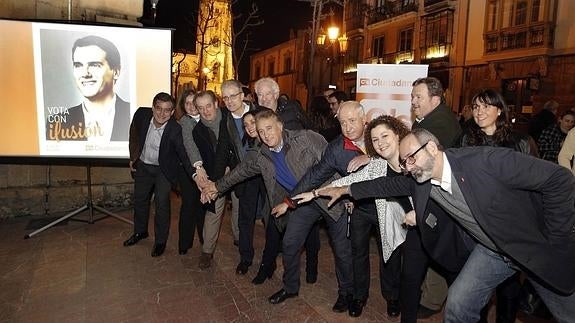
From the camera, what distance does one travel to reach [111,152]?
236 inches

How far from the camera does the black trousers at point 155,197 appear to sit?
5.23 metres

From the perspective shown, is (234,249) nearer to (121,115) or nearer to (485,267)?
(121,115)

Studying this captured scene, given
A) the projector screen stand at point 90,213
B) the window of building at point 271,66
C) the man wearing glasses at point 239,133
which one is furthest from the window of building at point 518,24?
the window of building at point 271,66

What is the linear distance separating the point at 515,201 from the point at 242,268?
3.12 meters

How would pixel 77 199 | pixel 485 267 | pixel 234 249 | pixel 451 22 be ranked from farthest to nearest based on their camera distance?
pixel 451 22 → pixel 77 199 → pixel 234 249 → pixel 485 267

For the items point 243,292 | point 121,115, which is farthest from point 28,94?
point 243,292

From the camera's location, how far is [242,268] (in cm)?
471

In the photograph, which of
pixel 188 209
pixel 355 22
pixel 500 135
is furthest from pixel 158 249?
pixel 355 22

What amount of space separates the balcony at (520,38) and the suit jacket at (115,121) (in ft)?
58.6

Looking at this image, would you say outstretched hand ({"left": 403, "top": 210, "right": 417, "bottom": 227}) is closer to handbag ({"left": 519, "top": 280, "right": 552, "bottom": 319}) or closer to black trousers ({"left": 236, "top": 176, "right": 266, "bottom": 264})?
handbag ({"left": 519, "top": 280, "right": 552, "bottom": 319})

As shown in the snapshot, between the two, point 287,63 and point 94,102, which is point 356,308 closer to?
point 94,102

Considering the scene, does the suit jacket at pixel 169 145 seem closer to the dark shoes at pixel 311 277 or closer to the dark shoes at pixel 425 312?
the dark shoes at pixel 311 277

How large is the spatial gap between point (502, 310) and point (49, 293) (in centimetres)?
411

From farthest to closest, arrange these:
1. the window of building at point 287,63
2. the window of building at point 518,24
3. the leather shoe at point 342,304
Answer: the window of building at point 287,63, the window of building at point 518,24, the leather shoe at point 342,304
